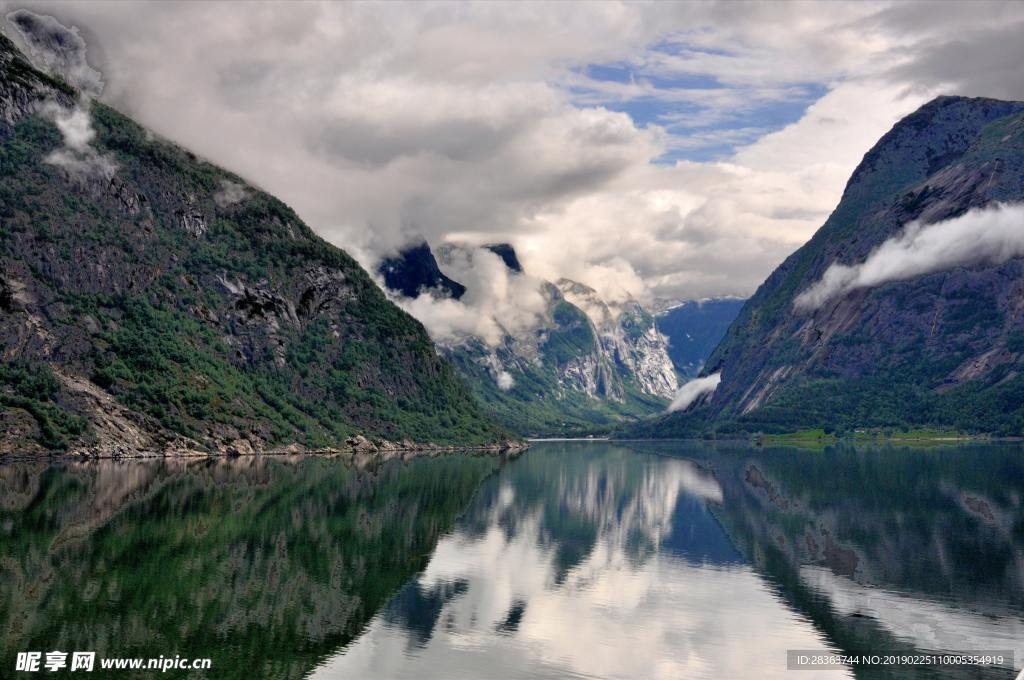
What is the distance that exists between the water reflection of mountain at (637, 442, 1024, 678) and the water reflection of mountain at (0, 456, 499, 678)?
33.8 meters

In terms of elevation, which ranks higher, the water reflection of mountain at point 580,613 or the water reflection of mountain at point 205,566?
the water reflection of mountain at point 205,566

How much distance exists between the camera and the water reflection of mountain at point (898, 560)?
6444cm

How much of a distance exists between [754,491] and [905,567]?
9279 centimetres

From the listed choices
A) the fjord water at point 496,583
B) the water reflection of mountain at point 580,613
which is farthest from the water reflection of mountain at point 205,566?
the water reflection of mountain at point 580,613

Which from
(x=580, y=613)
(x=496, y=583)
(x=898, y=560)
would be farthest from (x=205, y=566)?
(x=898, y=560)

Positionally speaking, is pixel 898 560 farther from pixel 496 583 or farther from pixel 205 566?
pixel 205 566

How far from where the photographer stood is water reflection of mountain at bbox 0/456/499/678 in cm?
5841

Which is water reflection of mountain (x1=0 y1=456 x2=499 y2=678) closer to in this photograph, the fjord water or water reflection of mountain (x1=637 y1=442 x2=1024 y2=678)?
the fjord water

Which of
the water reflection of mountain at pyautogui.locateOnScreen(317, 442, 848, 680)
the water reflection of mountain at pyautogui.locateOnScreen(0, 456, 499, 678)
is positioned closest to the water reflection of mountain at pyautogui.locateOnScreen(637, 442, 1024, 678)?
the water reflection of mountain at pyautogui.locateOnScreen(317, 442, 848, 680)

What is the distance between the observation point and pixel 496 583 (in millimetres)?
84875

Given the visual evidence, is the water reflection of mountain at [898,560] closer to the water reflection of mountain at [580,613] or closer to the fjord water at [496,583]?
the fjord water at [496,583]

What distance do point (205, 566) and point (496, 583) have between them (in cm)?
2478

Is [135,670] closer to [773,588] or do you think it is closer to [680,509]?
[773,588]

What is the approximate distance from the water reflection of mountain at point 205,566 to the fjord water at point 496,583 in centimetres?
30
